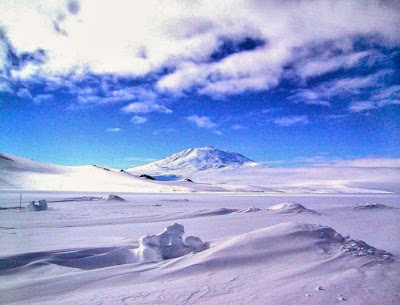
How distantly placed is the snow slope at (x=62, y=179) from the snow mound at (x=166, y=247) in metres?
36.3

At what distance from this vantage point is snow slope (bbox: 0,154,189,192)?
138ft

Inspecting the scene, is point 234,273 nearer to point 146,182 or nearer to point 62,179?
point 146,182

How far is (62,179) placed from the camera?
49.0 meters

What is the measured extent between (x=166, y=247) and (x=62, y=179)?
163 feet

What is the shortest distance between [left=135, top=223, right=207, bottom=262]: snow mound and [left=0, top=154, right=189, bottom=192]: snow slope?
36.3 meters

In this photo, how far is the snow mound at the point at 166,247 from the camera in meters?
4.23

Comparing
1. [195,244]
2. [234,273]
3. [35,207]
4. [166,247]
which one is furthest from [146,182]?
[234,273]

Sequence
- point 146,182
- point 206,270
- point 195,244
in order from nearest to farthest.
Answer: point 206,270 < point 195,244 < point 146,182

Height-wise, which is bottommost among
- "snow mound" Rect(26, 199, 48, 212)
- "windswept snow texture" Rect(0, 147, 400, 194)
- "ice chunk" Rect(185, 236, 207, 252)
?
"ice chunk" Rect(185, 236, 207, 252)

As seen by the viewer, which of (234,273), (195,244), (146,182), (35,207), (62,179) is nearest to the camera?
(234,273)

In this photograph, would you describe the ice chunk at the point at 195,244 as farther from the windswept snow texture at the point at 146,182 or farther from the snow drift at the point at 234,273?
the windswept snow texture at the point at 146,182

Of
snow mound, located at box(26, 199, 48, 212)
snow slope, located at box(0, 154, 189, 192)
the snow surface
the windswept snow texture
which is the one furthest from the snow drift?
snow slope, located at box(0, 154, 189, 192)

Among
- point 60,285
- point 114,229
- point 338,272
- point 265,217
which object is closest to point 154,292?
point 60,285

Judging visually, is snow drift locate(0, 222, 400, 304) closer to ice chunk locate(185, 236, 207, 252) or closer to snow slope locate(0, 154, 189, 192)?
ice chunk locate(185, 236, 207, 252)
